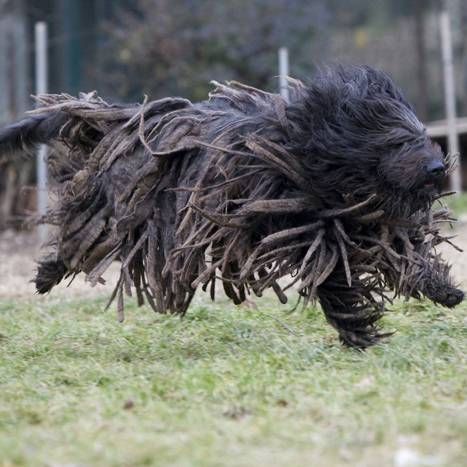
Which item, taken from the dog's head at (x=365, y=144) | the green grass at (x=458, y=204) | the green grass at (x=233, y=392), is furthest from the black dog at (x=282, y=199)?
the green grass at (x=458, y=204)

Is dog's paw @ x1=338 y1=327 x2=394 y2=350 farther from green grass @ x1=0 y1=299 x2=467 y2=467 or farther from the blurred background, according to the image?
the blurred background

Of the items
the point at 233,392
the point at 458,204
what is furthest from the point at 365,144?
the point at 458,204

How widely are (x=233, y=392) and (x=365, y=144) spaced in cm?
148

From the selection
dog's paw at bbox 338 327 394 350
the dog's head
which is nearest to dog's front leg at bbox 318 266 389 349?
dog's paw at bbox 338 327 394 350

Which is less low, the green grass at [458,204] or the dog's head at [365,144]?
the dog's head at [365,144]

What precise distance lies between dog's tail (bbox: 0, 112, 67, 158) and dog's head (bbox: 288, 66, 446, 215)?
1.73 meters

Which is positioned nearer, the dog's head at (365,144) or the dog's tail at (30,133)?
the dog's head at (365,144)

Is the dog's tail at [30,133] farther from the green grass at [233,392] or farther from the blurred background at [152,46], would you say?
the blurred background at [152,46]

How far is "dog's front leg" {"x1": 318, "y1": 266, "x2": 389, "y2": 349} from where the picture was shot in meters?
5.33

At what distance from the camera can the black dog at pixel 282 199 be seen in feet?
17.2

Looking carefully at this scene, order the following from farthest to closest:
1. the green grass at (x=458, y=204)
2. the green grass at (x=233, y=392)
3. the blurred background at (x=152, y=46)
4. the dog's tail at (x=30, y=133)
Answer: the blurred background at (x=152, y=46), the green grass at (x=458, y=204), the dog's tail at (x=30, y=133), the green grass at (x=233, y=392)

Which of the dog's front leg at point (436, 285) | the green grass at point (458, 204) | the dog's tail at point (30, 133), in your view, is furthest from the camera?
the green grass at point (458, 204)

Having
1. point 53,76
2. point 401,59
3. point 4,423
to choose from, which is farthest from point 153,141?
point 401,59

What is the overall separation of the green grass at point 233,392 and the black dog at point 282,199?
1.07 ft
